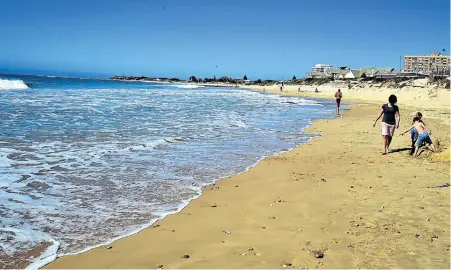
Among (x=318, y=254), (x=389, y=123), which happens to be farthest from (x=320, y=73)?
(x=318, y=254)

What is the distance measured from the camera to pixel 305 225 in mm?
4738

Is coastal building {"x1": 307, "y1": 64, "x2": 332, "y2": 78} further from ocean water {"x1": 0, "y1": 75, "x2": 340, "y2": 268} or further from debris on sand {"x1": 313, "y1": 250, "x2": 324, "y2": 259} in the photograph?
debris on sand {"x1": 313, "y1": 250, "x2": 324, "y2": 259}

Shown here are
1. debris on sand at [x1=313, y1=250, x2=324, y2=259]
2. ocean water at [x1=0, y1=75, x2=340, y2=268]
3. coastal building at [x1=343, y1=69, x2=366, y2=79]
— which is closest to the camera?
debris on sand at [x1=313, y1=250, x2=324, y2=259]

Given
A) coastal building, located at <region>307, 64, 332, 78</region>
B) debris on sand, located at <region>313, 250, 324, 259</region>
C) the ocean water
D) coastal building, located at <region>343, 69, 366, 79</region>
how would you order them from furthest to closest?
coastal building, located at <region>307, 64, 332, 78</region> → coastal building, located at <region>343, 69, 366, 79</region> → the ocean water → debris on sand, located at <region>313, 250, 324, 259</region>

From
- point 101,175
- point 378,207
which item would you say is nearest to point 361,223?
point 378,207

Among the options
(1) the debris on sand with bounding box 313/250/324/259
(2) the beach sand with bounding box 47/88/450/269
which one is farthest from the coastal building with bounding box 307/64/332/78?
(1) the debris on sand with bounding box 313/250/324/259

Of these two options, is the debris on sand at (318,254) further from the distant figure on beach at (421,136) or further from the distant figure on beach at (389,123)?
the distant figure on beach at (389,123)

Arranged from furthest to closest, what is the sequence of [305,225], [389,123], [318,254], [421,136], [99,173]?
[389,123], [421,136], [99,173], [305,225], [318,254]

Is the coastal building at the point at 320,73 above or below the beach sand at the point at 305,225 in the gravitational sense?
above

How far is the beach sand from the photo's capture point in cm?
378

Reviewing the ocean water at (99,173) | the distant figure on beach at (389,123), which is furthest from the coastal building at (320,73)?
the distant figure on beach at (389,123)

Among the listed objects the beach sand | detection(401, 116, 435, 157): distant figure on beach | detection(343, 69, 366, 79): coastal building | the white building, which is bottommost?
the beach sand

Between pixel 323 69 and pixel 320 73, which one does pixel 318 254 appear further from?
pixel 323 69

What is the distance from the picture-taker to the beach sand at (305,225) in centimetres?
378
